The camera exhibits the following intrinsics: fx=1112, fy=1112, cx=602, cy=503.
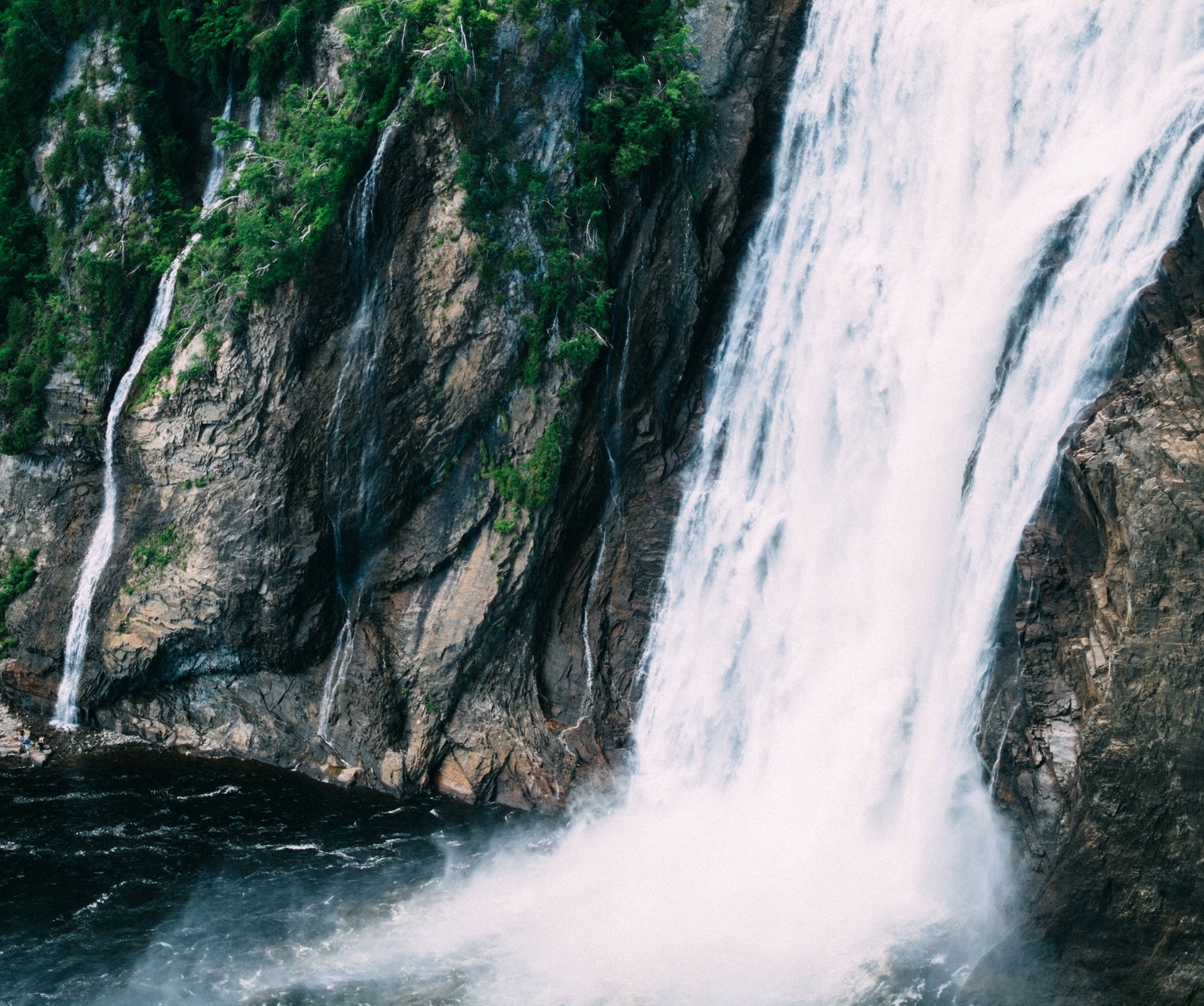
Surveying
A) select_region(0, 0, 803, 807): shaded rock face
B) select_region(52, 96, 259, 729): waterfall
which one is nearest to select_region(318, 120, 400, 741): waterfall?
select_region(0, 0, 803, 807): shaded rock face

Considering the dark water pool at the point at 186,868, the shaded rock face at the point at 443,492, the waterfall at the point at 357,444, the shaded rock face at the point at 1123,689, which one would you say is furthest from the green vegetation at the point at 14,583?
the shaded rock face at the point at 1123,689

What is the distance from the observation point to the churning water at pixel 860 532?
18.1 meters

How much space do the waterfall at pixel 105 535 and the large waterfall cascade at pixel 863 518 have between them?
33.0ft

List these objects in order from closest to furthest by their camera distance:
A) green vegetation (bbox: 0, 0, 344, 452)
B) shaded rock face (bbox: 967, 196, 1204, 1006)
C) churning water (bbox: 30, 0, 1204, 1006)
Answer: shaded rock face (bbox: 967, 196, 1204, 1006), churning water (bbox: 30, 0, 1204, 1006), green vegetation (bbox: 0, 0, 344, 452)

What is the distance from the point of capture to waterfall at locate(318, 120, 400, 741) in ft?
74.9

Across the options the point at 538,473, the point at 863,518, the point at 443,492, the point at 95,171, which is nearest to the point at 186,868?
the point at 443,492

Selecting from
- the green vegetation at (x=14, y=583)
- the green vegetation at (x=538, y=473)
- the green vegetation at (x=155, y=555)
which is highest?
the green vegetation at (x=538, y=473)

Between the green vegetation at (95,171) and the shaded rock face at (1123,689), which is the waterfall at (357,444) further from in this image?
the shaded rock face at (1123,689)

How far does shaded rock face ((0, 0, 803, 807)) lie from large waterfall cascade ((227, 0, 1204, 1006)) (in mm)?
1161

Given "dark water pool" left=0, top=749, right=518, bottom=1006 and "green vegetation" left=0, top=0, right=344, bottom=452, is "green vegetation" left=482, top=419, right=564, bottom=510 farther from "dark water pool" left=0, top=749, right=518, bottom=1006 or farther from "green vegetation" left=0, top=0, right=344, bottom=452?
"green vegetation" left=0, top=0, right=344, bottom=452

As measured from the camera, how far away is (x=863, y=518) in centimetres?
2181

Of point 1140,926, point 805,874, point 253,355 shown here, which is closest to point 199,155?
point 253,355

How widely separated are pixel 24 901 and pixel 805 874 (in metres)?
13.9

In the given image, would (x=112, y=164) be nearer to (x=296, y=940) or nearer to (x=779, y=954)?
(x=296, y=940)
